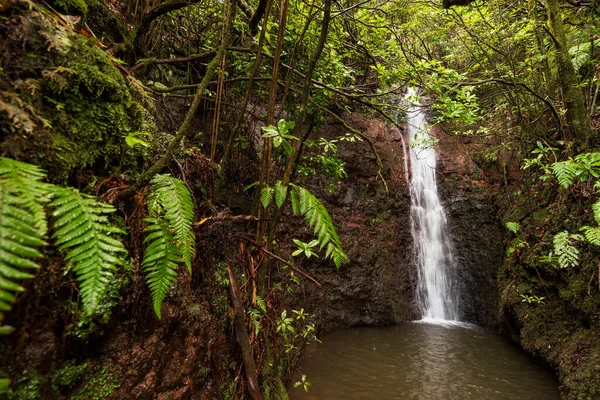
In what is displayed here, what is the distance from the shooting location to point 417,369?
462 cm

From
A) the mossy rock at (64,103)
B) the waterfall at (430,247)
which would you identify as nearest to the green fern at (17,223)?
the mossy rock at (64,103)

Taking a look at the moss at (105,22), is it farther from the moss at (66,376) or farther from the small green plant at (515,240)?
the small green plant at (515,240)

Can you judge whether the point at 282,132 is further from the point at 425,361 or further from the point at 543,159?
the point at 543,159

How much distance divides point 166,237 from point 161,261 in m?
0.11

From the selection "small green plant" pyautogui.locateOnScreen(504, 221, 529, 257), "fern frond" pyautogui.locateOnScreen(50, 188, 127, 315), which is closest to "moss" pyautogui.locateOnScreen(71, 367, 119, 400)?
"fern frond" pyautogui.locateOnScreen(50, 188, 127, 315)

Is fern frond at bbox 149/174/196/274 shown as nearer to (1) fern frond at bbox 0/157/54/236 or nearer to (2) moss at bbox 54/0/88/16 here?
(1) fern frond at bbox 0/157/54/236

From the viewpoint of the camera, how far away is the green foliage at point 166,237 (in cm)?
119

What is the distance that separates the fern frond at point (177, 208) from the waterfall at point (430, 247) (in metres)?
7.33

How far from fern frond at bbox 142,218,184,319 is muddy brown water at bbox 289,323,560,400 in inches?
119

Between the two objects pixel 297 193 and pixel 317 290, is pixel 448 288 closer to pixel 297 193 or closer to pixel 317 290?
pixel 317 290

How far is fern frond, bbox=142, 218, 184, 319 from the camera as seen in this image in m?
1.17

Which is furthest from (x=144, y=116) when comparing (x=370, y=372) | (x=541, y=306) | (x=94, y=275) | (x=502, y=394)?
(x=541, y=306)

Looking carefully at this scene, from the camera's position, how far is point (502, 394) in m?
4.09

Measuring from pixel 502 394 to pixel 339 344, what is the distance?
2.48 m
